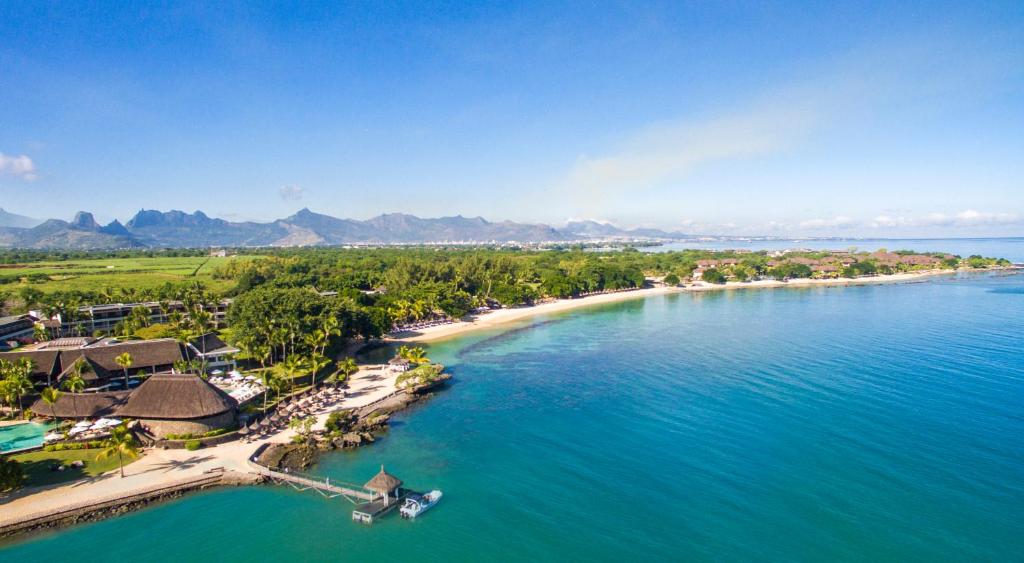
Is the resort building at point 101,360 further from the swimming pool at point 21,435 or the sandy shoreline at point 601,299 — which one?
the sandy shoreline at point 601,299

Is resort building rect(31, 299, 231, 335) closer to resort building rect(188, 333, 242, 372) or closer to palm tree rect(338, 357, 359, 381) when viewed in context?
resort building rect(188, 333, 242, 372)

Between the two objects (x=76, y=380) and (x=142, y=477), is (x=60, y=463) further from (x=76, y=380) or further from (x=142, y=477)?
(x=76, y=380)

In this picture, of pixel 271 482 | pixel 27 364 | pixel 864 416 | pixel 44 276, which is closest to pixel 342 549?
pixel 271 482

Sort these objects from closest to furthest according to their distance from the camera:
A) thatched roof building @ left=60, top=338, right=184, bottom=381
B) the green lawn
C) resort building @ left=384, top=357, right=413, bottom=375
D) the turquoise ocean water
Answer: the turquoise ocean water < the green lawn < thatched roof building @ left=60, top=338, right=184, bottom=381 < resort building @ left=384, top=357, right=413, bottom=375

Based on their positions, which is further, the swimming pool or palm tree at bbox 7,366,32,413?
palm tree at bbox 7,366,32,413

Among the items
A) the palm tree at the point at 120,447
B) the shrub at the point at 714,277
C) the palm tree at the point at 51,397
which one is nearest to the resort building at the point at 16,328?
the palm tree at the point at 51,397

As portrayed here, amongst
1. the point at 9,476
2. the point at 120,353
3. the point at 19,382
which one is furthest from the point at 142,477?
the point at 120,353

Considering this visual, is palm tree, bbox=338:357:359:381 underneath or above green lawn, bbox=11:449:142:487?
above

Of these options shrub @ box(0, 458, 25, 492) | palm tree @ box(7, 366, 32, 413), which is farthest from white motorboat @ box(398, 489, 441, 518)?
palm tree @ box(7, 366, 32, 413)
